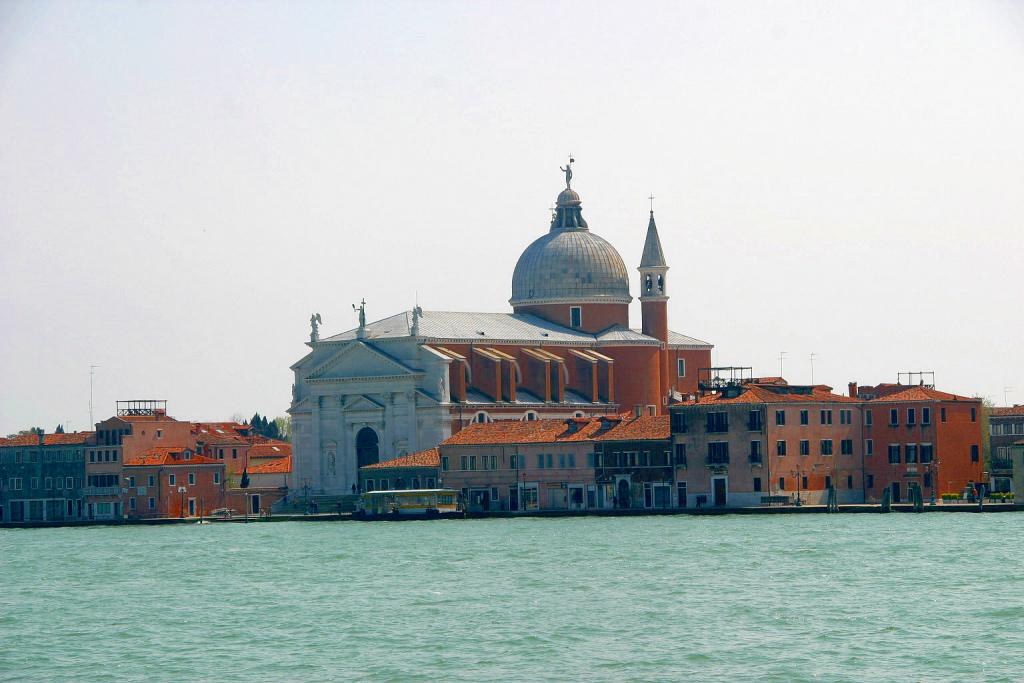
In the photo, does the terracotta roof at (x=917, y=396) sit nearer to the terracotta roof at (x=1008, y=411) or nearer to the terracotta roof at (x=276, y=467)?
the terracotta roof at (x=1008, y=411)

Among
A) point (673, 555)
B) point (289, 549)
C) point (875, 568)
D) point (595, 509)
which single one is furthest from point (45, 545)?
point (875, 568)

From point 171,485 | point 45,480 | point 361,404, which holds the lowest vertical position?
point 171,485

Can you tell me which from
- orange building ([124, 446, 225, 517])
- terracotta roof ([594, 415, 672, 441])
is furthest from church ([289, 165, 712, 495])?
terracotta roof ([594, 415, 672, 441])

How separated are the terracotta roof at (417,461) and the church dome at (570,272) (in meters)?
15.1

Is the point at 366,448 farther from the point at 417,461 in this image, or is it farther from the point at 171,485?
the point at 171,485

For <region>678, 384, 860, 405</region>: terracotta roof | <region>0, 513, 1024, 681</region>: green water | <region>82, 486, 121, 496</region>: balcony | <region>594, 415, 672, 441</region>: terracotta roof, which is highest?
<region>678, 384, 860, 405</region>: terracotta roof

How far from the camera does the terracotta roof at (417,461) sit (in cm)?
7981

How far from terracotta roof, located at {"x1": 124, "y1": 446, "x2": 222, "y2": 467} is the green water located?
67.2 ft

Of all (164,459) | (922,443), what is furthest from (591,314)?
(922,443)

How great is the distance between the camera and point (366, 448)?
Result: 87.4 m

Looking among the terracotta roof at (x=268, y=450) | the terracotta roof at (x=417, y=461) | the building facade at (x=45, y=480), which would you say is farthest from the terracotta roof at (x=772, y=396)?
the terracotta roof at (x=268, y=450)

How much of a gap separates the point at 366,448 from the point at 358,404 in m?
1.79

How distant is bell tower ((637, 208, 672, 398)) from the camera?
308 ft

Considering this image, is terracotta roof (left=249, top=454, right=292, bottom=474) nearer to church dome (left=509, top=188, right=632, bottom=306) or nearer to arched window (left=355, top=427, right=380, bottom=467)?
arched window (left=355, top=427, right=380, bottom=467)
